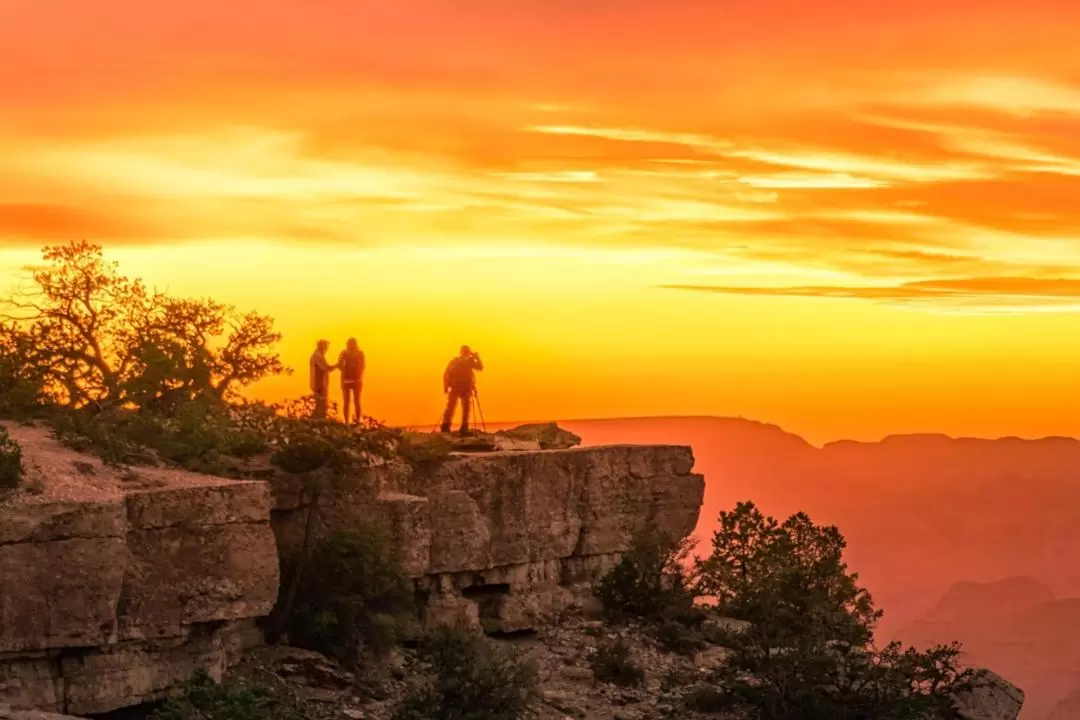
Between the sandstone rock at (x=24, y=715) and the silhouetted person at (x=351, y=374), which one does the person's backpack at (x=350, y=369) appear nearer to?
the silhouetted person at (x=351, y=374)

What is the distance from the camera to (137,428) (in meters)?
30.2

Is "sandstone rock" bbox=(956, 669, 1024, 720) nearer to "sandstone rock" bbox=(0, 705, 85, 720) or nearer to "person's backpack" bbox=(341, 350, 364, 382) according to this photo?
"person's backpack" bbox=(341, 350, 364, 382)

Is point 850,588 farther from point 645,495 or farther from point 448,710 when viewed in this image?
point 448,710

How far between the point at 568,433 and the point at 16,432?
1570 centimetres

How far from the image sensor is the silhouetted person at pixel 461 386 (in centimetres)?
3928

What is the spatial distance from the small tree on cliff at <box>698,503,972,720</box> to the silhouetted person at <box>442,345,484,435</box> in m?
6.82

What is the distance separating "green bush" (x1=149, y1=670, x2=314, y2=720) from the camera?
80.8 ft

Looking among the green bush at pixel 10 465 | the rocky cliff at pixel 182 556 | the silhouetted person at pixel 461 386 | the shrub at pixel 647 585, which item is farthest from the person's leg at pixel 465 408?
the green bush at pixel 10 465

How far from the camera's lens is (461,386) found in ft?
129

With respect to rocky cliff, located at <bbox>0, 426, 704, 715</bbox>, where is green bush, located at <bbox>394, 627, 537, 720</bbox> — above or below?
below

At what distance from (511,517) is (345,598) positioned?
661cm

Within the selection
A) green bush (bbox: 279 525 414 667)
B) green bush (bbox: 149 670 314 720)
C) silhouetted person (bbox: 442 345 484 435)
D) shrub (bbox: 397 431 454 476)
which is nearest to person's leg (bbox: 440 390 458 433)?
silhouetted person (bbox: 442 345 484 435)

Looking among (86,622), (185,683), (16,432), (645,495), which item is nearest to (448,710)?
(185,683)

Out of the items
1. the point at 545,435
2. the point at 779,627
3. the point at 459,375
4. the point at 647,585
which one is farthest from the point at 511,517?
the point at 779,627
